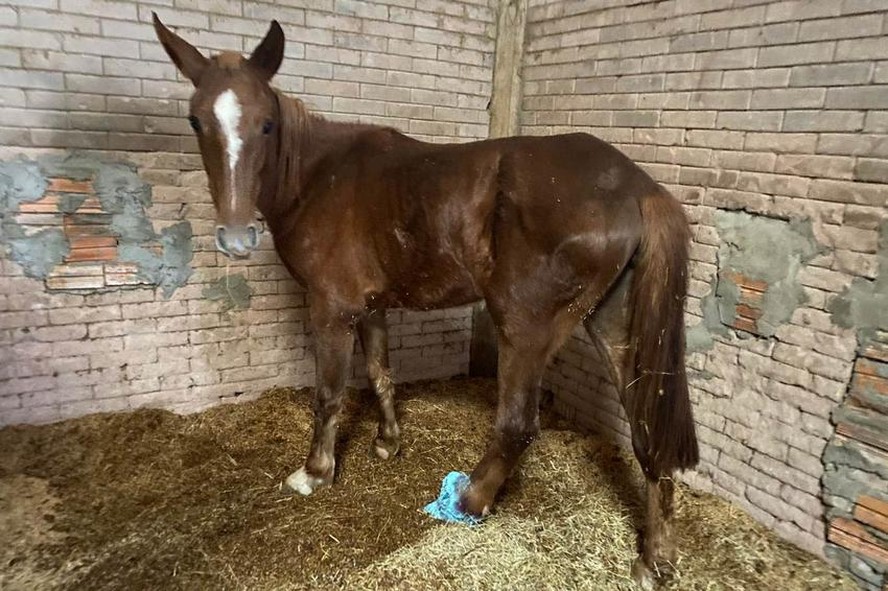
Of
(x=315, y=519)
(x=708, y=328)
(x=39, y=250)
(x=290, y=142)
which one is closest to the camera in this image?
(x=290, y=142)

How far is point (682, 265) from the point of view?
7.43 ft

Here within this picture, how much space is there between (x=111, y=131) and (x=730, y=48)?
11.2 feet

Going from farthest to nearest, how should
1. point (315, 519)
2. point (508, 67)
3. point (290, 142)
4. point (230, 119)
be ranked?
point (508, 67), point (315, 519), point (290, 142), point (230, 119)

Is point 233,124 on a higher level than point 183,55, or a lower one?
lower

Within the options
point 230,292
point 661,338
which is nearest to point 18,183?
point 230,292

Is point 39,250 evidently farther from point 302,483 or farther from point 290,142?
point 302,483

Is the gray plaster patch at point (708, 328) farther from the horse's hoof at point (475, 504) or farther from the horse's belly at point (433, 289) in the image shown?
the horse's hoof at point (475, 504)

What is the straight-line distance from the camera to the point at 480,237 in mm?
2465

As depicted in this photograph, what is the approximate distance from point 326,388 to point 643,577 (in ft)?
5.72

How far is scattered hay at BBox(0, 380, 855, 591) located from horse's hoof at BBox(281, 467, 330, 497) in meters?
0.06

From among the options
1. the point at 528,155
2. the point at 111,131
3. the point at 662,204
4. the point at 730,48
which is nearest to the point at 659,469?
the point at 662,204

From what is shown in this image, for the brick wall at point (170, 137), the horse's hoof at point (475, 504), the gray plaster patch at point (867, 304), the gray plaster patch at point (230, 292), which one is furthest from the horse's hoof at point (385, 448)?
the gray plaster patch at point (867, 304)

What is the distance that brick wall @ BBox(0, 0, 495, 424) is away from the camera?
3.11 m

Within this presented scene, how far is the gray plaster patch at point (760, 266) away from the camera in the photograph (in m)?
2.63
